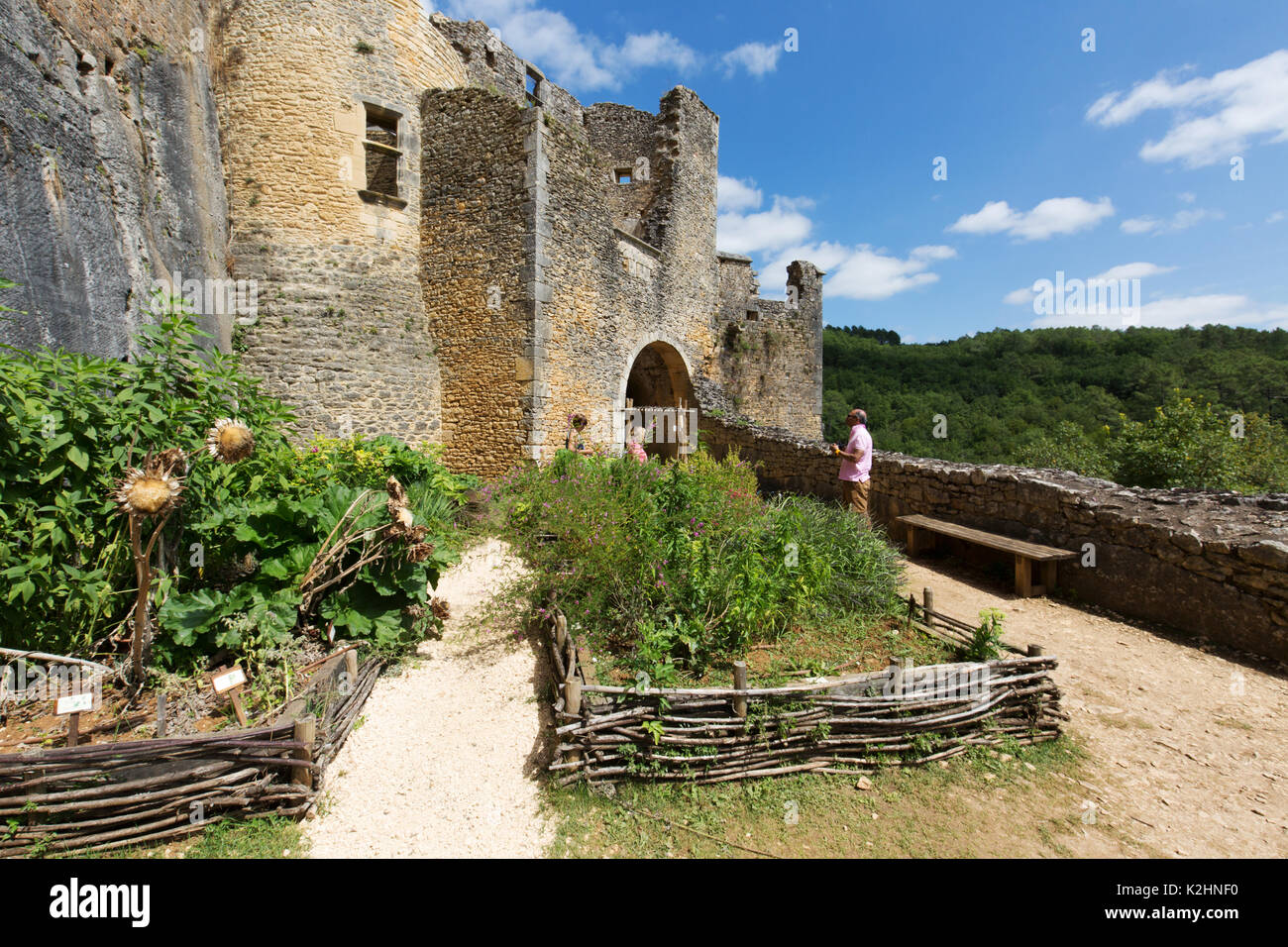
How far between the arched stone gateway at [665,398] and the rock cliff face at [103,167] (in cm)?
883

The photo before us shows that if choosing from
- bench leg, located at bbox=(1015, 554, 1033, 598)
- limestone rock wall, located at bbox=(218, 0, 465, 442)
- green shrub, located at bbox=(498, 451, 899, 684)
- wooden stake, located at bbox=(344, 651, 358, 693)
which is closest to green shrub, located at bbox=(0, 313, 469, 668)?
wooden stake, located at bbox=(344, 651, 358, 693)

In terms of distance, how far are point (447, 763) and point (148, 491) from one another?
2164 millimetres

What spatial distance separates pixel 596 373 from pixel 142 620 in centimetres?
815

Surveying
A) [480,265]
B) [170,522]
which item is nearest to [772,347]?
[480,265]

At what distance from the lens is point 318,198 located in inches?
330

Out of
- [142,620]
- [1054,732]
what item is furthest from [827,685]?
[142,620]

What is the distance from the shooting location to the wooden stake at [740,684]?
3.14 meters

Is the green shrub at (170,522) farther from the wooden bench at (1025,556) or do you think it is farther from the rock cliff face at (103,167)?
the wooden bench at (1025,556)

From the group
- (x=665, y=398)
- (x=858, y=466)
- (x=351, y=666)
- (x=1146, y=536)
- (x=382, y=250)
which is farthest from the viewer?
Result: (x=665, y=398)

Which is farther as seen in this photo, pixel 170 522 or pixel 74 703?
pixel 170 522

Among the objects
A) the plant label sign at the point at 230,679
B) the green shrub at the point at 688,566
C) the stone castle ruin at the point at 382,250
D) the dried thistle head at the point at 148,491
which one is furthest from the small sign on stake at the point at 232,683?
the stone castle ruin at the point at 382,250

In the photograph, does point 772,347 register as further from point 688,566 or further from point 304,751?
point 304,751

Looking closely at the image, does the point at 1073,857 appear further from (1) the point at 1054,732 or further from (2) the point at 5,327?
(2) the point at 5,327

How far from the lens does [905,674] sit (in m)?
3.39
